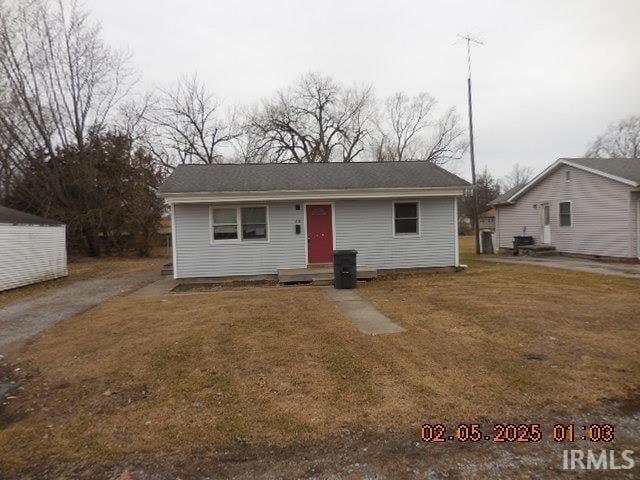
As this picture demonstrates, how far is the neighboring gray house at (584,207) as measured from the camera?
1519 centimetres

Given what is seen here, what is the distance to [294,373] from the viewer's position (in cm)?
462

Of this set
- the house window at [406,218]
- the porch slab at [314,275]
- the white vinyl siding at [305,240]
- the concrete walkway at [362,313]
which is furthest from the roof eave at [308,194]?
the concrete walkway at [362,313]

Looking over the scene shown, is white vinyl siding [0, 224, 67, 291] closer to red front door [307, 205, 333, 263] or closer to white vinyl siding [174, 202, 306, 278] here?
white vinyl siding [174, 202, 306, 278]

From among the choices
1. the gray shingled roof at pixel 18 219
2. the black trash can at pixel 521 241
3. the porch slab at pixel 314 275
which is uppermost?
the gray shingled roof at pixel 18 219

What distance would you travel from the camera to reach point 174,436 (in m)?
3.34

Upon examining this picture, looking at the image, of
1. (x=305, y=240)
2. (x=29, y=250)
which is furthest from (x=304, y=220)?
(x=29, y=250)

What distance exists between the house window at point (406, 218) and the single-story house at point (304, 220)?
3 cm

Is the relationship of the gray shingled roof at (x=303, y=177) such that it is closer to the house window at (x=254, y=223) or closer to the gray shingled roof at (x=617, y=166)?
the house window at (x=254, y=223)

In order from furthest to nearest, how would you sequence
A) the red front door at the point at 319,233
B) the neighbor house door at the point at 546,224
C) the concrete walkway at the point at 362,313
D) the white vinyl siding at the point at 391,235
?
the neighbor house door at the point at 546,224 → the white vinyl siding at the point at 391,235 → the red front door at the point at 319,233 → the concrete walkway at the point at 362,313

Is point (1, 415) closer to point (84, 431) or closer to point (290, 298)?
point (84, 431)

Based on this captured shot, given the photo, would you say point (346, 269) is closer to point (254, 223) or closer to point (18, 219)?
point (254, 223)

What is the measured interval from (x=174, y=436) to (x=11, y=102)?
2798 cm

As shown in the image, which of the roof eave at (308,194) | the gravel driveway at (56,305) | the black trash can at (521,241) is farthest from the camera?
A: the black trash can at (521,241)

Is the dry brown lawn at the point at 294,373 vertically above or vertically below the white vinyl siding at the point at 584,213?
below
